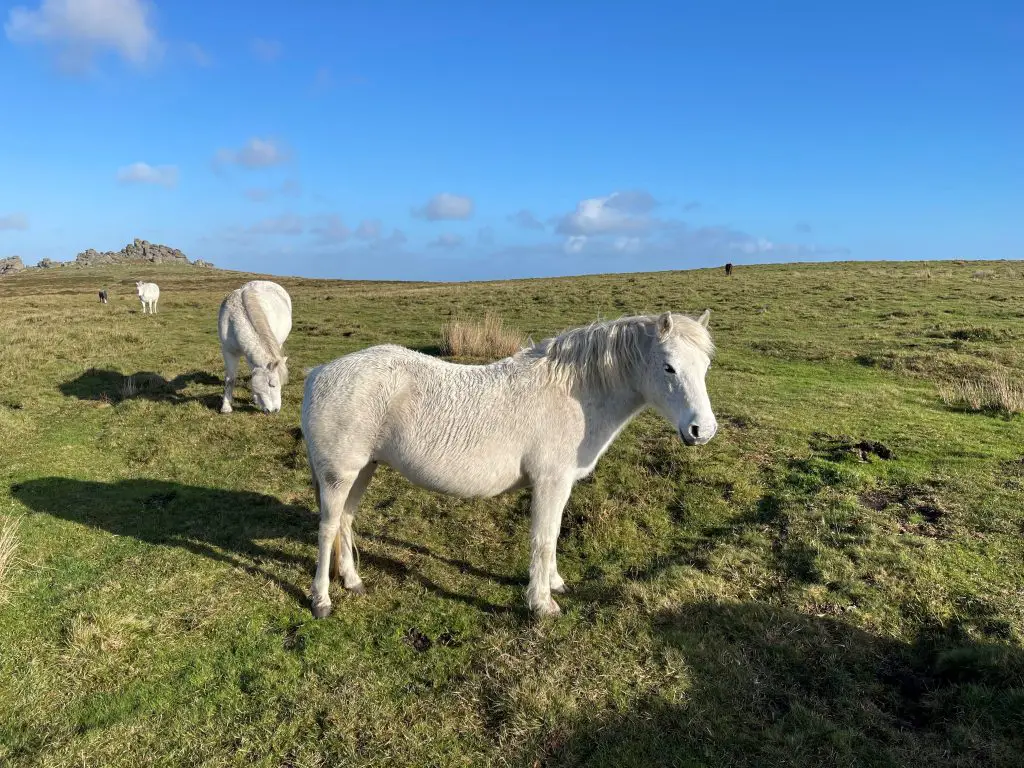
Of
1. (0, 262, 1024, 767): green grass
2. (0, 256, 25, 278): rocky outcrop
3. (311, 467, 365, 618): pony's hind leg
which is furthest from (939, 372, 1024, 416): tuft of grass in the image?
(0, 256, 25, 278): rocky outcrop

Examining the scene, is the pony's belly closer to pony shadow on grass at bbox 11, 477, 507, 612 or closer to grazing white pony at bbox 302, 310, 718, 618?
grazing white pony at bbox 302, 310, 718, 618

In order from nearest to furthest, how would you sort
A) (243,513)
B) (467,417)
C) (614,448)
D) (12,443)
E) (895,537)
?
(467,417) < (895,537) < (243,513) < (614,448) < (12,443)

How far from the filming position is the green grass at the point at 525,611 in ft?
11.1

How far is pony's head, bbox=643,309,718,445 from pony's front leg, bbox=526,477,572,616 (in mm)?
1048

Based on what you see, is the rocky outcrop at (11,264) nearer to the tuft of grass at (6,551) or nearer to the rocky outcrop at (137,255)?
the rocky outcrop at (137,255)

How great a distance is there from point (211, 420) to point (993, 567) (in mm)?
10820

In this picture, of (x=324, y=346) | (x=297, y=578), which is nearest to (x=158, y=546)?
(x=297, y=578)

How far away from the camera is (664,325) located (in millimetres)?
4039

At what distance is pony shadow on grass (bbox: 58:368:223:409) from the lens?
1104 centimetres

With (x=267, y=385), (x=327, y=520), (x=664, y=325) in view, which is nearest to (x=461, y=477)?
(x=327, y=520)

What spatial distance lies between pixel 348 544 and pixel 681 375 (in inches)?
134

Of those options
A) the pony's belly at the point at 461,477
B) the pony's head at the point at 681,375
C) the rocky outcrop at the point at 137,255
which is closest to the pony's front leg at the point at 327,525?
the pony's belly at the point at 461,477

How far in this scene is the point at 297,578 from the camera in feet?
17.4

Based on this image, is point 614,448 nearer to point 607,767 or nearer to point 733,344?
point 607,767
